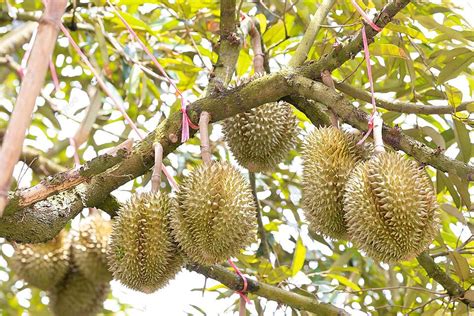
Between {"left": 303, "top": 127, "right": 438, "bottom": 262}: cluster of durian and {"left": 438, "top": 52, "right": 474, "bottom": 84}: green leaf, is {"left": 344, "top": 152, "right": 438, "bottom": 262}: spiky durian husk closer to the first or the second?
{"left": 303, "top": 127, "right": 438, "bottom": 262}: cluster of durian

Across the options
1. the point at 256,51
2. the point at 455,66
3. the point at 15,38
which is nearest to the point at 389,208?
the point at 455,66

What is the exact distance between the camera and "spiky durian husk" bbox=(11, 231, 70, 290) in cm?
193

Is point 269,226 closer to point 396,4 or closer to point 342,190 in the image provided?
point 342,190

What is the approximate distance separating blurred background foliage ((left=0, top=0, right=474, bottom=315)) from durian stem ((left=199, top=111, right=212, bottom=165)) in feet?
1.08

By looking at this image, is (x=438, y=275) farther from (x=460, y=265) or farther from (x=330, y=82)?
(x=330, y=82)

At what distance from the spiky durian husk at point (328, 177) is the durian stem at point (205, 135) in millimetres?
186

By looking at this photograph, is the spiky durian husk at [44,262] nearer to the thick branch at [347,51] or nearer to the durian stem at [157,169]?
the durian stem at [157,169]

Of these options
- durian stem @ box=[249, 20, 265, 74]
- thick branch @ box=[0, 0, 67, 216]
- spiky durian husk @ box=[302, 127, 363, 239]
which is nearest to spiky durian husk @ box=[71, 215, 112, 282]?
durian stem @ box=[249, 20, 265, 74]

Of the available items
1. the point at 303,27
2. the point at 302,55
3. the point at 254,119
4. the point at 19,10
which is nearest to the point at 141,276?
the point at 254,119

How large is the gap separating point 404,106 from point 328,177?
242 millimetres

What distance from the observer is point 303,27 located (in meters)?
2.18

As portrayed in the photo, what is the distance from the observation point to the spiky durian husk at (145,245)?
1.30 metres

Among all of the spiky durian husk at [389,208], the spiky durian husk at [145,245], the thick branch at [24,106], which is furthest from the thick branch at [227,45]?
the thick branch at [24,106]

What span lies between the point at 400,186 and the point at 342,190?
0.12 m
